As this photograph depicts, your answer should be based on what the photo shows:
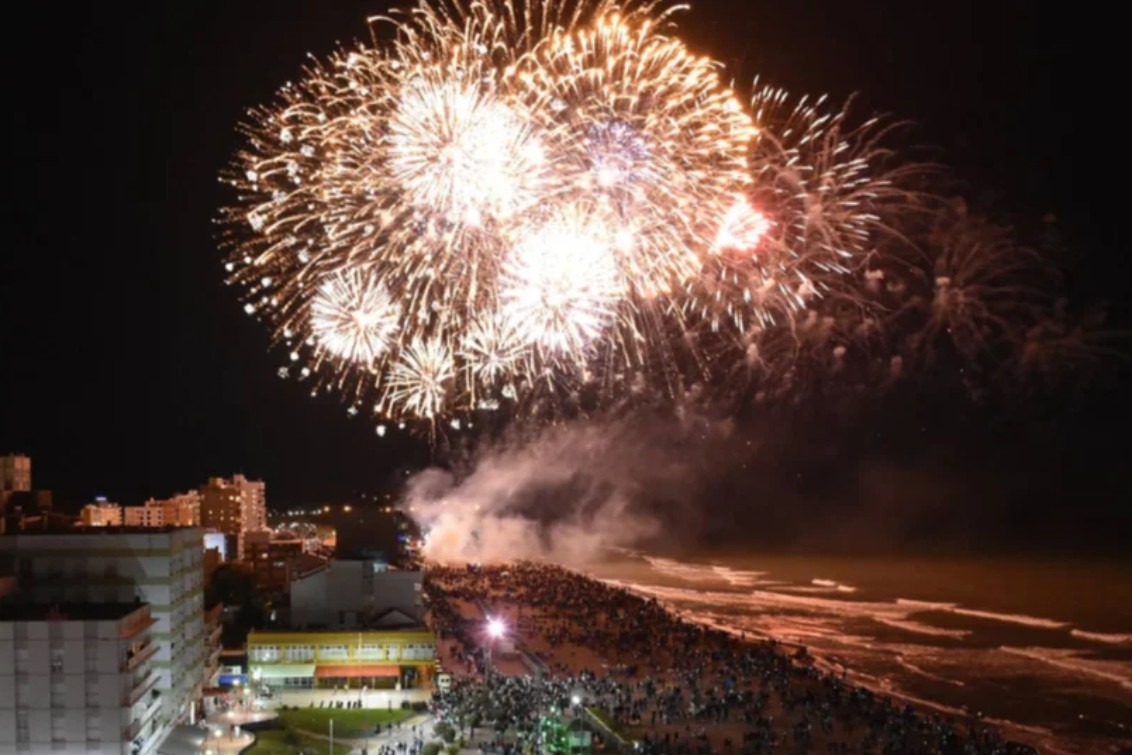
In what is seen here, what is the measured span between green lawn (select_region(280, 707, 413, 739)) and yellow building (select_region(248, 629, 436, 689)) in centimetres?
270

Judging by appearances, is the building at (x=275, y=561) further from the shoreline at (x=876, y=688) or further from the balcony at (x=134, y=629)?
the balcony at (x=134, y=629)

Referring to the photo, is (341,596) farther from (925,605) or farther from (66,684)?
(925,605)

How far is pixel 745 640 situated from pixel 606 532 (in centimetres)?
5045

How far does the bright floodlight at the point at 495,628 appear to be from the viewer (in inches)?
1329

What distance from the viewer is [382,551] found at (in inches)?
1535

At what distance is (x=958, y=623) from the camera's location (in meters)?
37.9

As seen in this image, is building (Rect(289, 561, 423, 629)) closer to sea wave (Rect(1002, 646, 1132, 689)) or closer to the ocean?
the ocean

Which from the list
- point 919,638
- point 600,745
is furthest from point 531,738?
point 919,638

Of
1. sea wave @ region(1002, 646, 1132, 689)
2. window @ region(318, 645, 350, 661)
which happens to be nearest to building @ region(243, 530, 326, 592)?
window @ region(318, 645, 350, 661)

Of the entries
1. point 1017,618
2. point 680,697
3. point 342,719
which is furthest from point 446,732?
point 1017,618

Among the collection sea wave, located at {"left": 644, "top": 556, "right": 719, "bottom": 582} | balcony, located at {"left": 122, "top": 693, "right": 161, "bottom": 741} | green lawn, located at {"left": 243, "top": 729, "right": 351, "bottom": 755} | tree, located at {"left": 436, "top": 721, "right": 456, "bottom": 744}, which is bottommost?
sea wave, located at {"left": 644, "top": 556, "right": 719, "bottom": 582}

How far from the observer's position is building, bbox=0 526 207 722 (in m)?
19.8

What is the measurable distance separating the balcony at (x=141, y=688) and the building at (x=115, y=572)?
1.96 feet

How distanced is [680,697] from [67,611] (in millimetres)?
12948
